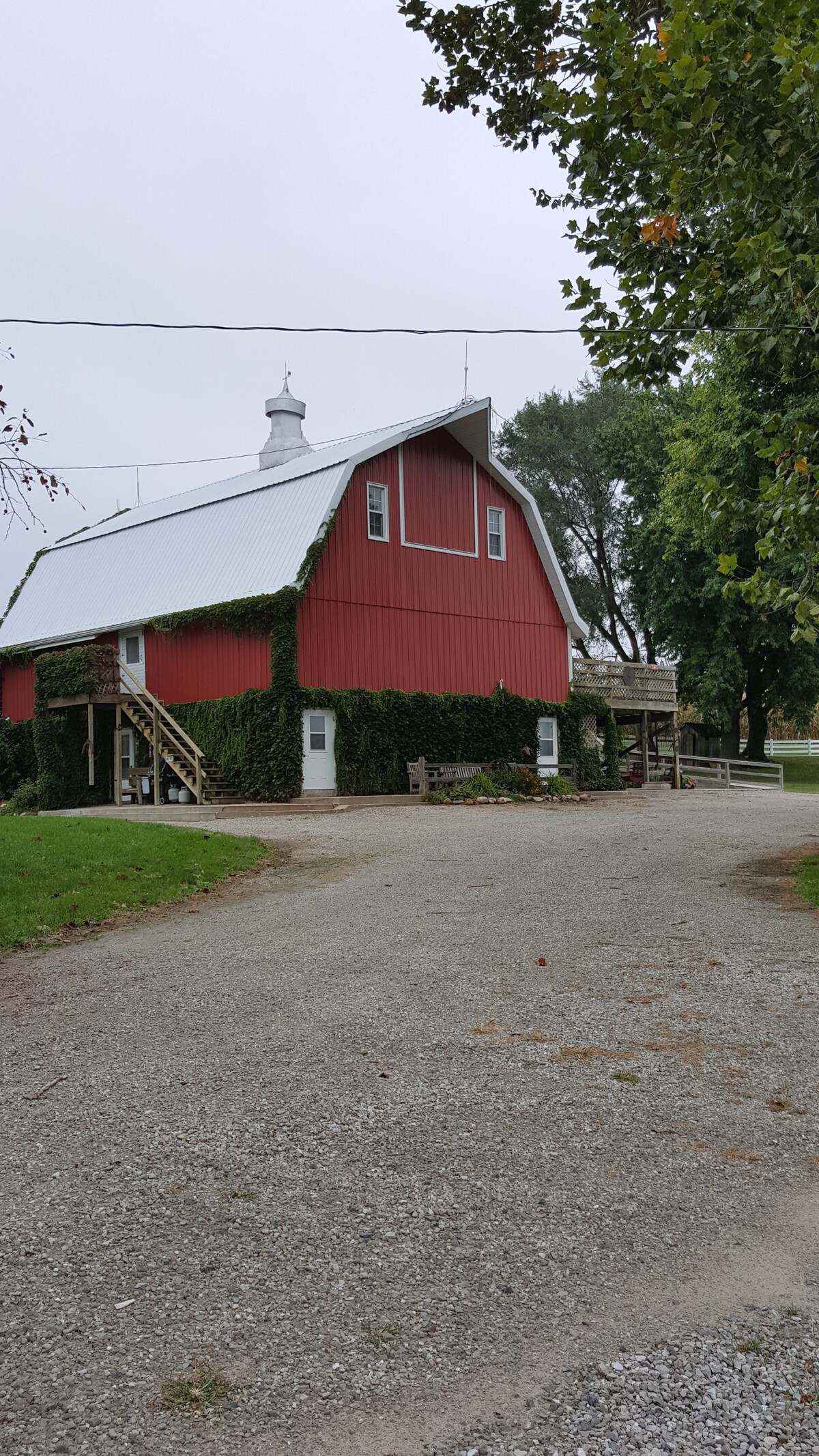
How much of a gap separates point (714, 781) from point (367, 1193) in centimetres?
3356

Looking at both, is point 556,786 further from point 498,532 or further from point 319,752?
point 498,532

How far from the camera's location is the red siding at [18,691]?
102 ft

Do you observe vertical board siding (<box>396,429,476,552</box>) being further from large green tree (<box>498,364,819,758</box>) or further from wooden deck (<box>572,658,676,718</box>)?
wooden deck (<box>572,658,676,718</box>)

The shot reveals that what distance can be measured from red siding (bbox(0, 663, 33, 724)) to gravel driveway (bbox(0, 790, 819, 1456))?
24.5 metres

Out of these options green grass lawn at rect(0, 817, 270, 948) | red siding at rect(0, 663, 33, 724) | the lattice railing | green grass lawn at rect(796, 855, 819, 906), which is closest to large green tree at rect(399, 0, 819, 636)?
green grass lawn at rect(796, 855, 819, 906)

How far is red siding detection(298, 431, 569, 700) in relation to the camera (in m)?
25.2

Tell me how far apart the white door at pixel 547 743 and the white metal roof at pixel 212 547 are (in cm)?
312

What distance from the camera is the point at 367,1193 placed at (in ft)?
12.0

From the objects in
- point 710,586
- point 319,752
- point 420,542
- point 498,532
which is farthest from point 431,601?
point 710,586

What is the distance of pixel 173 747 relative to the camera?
25.8 metres

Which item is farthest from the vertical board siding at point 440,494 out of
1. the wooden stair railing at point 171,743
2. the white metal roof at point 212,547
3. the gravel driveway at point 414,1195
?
the gravel driveway at point 414,1195

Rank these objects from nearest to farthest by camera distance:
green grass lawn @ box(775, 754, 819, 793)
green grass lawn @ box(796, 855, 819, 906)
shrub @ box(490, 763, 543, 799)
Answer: green grass lawn @ box(796, 855, 819, 906) → shrub @ box(490, 763, 543, 799) → green grass lawn @ box(775, 754, 819, 793)

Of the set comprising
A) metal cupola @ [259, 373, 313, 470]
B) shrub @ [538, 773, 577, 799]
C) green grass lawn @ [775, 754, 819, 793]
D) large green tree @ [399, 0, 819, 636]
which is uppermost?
metal cupola @ [259, 373, 313, 470]

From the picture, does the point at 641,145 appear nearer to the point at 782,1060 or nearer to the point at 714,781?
the point at 782,1060
